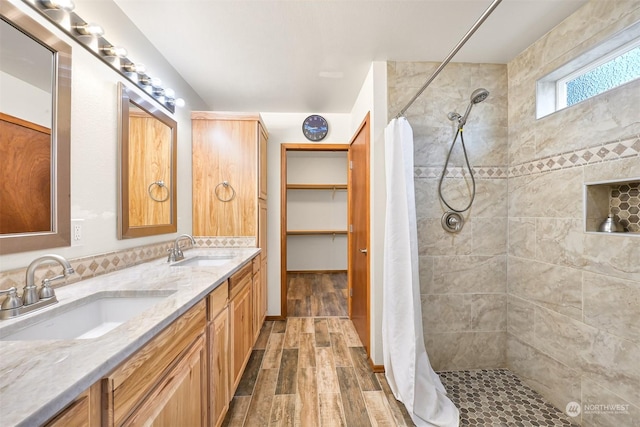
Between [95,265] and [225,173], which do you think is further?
[225,173]

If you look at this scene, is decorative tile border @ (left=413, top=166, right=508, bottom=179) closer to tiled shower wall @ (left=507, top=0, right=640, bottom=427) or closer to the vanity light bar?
tiled shower wall @ (left=507, top=0, right=640, bottom=427)

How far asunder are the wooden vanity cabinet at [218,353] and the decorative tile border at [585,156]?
87.3 inches

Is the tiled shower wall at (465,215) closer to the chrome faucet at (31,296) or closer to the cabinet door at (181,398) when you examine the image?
the cabinet door at (181,398)

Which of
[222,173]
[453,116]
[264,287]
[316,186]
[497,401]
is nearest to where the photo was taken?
[497,401]

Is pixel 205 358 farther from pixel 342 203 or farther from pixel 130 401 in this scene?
pixel 342 203

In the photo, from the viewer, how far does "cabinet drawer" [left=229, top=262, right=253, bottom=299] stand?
5.13ft

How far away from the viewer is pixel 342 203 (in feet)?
16.1

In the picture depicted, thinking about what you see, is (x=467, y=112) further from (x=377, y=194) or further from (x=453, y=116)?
(x=377, y=194)

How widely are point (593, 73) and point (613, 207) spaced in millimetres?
848

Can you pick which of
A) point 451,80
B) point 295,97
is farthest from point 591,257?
point 295,97

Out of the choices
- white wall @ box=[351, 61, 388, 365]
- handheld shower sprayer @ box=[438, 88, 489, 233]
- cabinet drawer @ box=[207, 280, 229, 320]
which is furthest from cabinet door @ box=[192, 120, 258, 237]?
handheld shower sprayer @ box=[438, 88, 489, 233]

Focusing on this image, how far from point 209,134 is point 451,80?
7.09 feet

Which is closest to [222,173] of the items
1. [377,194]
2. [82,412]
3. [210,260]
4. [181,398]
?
[210,260]

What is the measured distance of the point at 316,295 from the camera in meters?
3.74
